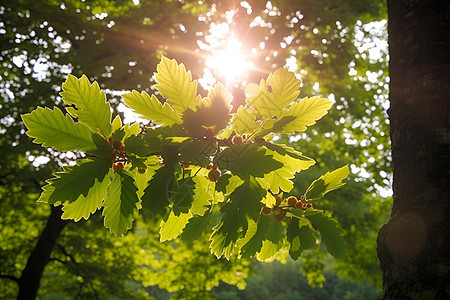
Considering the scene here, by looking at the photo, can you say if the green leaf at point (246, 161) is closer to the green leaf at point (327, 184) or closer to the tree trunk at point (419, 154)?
the green leaf at point (327, 184)

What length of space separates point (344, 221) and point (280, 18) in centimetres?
630

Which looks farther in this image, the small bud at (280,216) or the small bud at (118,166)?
the small bud at (280,216)

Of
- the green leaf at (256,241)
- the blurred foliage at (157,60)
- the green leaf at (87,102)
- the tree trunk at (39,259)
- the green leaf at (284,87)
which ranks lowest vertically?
the tree trunk at (39,259)

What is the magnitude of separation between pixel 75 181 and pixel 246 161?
0.45m

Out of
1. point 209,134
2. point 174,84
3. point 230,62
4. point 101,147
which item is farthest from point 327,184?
point 230,62

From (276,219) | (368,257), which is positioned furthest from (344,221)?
(276,219)

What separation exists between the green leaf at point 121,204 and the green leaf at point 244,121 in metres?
0.32

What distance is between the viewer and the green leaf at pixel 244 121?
0.95m

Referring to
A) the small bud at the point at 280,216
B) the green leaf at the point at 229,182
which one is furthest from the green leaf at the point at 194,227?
the small bud at the point at 280,216

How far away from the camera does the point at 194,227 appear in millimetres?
1112

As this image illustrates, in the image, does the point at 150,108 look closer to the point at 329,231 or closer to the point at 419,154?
the point at 329,231

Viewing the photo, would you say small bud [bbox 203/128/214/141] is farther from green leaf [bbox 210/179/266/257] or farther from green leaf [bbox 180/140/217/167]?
green leaf [bbox 210/179/266/257]

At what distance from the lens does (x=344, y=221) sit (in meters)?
11.0

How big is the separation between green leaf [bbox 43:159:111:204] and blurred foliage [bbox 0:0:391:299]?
663cm
